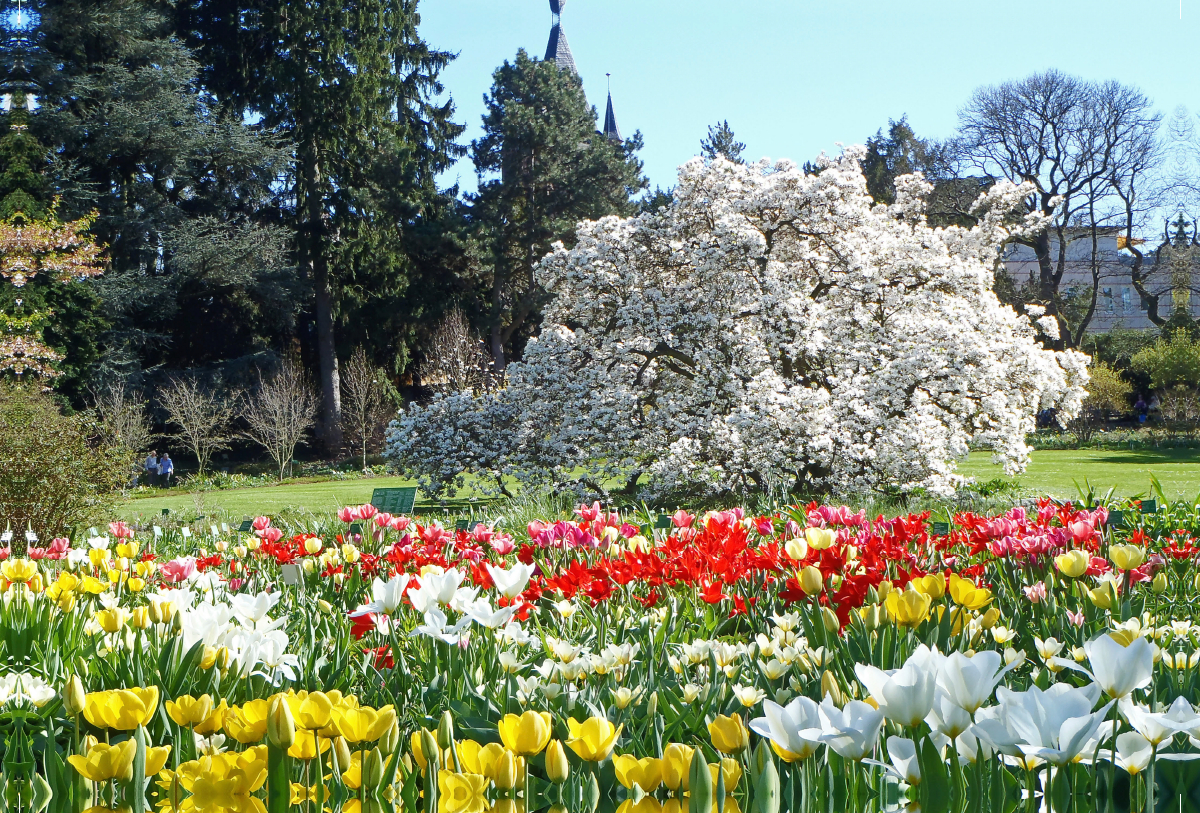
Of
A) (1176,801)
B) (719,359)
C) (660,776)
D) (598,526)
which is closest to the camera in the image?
(660,776)

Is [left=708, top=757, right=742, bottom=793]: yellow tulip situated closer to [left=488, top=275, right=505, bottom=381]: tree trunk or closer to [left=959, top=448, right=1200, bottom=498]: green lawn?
[left=959, top=448, right=1200, bottom=498]: green lawn

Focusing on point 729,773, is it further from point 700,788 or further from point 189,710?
point 189,710

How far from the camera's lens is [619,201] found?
2659 centimetres

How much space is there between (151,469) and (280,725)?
24.5 m

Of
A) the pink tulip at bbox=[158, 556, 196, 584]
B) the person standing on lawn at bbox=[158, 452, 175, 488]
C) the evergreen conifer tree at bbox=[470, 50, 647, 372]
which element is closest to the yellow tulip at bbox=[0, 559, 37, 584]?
the pink tulip at bbox=[158, 556, 196, 584]

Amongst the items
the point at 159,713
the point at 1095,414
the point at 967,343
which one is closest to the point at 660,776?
the point at 159,713

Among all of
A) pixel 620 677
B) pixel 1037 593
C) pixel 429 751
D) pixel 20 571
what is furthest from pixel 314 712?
pixel 20 571

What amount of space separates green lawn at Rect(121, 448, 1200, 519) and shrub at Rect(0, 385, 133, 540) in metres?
3.17

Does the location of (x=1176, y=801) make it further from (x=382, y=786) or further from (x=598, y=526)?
(x=598, y=526)

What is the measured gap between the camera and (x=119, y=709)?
3.86 feet

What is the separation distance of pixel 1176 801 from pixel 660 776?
2.80 feet

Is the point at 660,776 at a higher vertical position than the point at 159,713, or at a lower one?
higher

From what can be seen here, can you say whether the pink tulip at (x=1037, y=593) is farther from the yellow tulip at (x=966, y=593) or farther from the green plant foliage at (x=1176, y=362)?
the green plant foliage at (x=1176, y=362)

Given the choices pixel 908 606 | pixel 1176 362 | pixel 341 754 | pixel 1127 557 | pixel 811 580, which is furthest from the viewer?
pixel 1176 362
